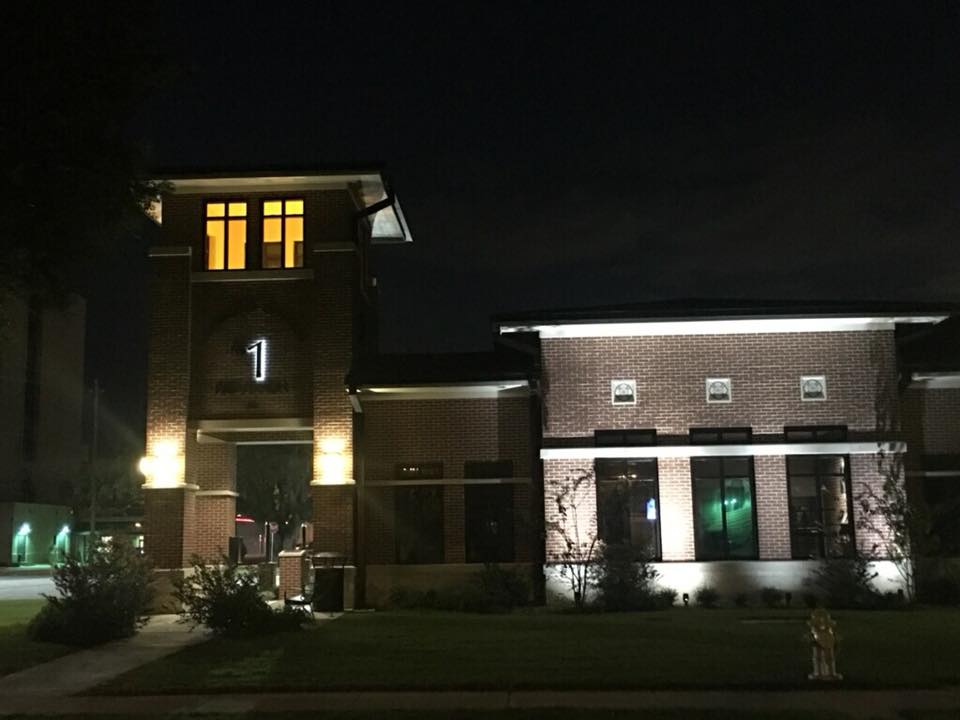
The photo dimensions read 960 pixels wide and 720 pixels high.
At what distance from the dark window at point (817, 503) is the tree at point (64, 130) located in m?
13.6

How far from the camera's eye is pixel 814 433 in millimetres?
21594

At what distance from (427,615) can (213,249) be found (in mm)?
9389

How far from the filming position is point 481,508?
2225cm

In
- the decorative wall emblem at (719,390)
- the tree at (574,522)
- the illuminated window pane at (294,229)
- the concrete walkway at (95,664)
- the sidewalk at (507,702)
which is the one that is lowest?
the sidewalk at (507,702)

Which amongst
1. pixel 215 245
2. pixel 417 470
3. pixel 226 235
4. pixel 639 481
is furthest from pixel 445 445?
pixel 215 245

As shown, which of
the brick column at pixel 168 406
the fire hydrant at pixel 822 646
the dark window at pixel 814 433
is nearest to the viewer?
the fire hydrant at pixel 822 646

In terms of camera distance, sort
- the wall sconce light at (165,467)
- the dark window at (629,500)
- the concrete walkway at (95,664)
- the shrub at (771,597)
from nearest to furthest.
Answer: the concrete walkway at (95,664) < the shrub at (771,597) < the dark window at (629,500) < the wall sconce light at (165,467)

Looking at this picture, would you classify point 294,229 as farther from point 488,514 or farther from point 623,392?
point 623,392

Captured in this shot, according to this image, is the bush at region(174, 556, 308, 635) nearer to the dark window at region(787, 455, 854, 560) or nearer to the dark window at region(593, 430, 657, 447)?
the dark window at region(593, 430, 657, 447)

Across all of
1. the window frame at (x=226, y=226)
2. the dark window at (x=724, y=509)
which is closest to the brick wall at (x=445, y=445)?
the dark window at (x=724, y=509)

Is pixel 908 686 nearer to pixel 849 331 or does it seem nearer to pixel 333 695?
pixel 333 695

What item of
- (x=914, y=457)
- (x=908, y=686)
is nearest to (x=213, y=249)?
(x=914, y=457)

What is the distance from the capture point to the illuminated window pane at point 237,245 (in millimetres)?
23328

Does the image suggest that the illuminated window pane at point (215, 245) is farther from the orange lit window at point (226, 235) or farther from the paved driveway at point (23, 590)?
the paved driveway at point (23, 590)
